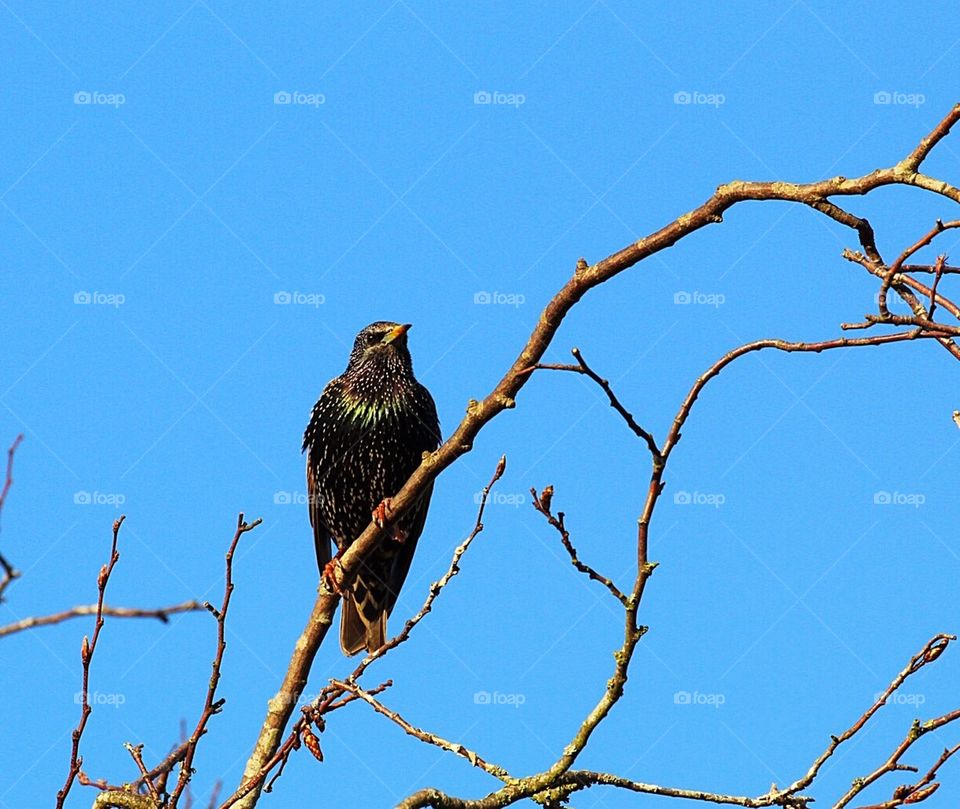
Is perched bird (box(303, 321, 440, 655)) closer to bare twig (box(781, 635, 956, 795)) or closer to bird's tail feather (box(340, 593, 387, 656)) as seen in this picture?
bird's tail feather (box(340, 593, 387, 656))

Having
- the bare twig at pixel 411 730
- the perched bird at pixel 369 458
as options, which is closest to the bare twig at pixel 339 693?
the bare twig at pixel 411 730

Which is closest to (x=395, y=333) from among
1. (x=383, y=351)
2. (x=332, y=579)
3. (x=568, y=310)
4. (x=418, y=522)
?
(x=383, y=351)

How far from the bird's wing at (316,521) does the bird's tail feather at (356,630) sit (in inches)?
11.8

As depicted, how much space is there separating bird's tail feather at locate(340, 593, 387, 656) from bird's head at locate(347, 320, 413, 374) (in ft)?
4.66

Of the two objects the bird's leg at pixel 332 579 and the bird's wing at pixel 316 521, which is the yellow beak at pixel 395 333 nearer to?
the bird's wing at pixel 316 521

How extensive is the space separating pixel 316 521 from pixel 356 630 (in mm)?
720

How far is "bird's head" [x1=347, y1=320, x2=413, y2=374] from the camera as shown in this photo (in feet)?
26.3

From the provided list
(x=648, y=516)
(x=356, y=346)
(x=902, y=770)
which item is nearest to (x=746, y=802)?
(x=902, y=770)

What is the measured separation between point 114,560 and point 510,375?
4.86 feet

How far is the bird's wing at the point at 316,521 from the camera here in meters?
7.88

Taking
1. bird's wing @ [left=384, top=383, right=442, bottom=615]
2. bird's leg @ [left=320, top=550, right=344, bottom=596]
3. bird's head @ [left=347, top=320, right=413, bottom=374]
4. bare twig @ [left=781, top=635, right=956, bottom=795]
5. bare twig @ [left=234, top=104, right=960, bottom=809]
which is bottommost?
bare twig @ [left=781, top=635, right=956, bottom=795]

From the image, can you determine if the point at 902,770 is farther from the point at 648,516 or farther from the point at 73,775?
the point at 73,775

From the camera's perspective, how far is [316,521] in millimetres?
7922

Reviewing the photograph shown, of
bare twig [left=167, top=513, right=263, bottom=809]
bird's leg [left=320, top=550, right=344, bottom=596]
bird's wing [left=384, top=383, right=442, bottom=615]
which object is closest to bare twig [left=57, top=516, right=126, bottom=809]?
bare twig [left=167, top=513, right=263, bottom=809]
